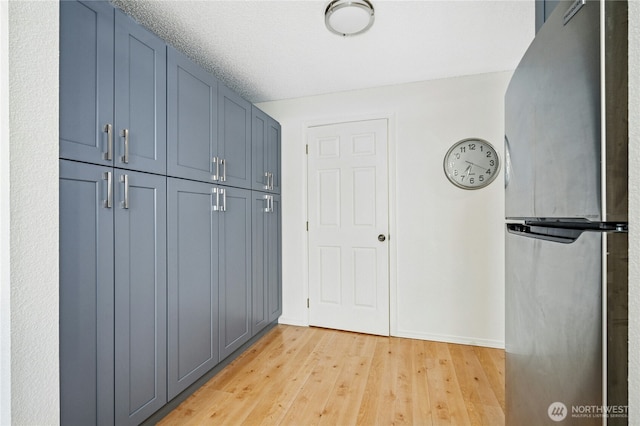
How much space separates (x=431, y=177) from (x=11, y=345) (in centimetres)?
279

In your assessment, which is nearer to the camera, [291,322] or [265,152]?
[265,152]

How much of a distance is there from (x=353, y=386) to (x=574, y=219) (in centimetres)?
185

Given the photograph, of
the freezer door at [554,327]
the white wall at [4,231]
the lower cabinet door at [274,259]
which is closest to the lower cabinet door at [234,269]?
the lower cabinet door at [274,259]

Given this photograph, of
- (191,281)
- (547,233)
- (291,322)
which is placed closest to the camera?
(547,233)

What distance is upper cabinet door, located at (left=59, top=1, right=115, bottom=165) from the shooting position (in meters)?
1.18

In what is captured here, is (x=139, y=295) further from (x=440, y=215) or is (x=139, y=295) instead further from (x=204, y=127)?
(x=440, y=215)

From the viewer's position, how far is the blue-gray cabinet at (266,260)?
268 cm

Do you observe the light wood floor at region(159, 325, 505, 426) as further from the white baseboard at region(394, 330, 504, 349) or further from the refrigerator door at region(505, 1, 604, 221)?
the refrigerator door at region(505, 1, 604, 221)

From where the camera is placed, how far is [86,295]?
126cm

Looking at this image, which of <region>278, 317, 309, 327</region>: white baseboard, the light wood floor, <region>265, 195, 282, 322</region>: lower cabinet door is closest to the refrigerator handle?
the light wood floor

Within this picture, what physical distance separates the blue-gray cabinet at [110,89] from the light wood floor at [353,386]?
1.45 m

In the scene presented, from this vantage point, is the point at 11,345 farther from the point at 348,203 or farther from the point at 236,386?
the point at 348,203


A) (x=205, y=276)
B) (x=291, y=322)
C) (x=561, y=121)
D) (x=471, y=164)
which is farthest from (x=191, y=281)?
(x=471, y=164)

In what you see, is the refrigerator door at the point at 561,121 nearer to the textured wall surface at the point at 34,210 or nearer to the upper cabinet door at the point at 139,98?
the textured wall surface at the point at 34,210
